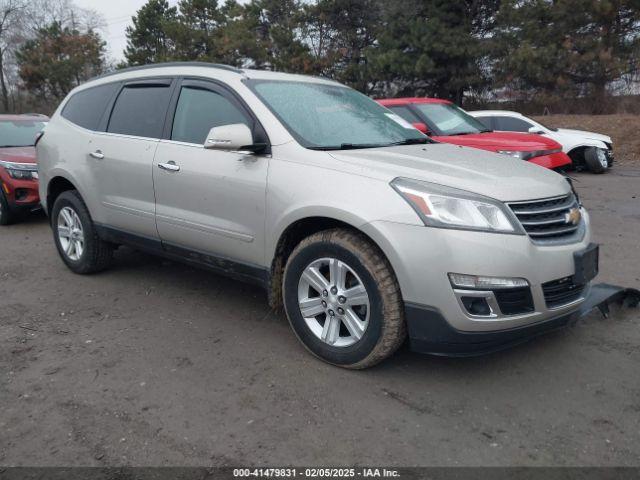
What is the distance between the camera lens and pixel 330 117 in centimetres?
399

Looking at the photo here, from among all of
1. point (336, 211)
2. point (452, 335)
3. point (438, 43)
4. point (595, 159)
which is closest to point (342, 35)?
point (438, 43)

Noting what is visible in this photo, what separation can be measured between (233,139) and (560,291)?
2.10 meters

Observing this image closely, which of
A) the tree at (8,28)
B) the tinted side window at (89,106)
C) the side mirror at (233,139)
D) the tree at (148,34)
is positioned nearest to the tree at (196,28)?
the tree at (148,34)

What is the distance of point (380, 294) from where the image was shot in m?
3.01

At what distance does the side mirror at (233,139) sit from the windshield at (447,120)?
5.14 m

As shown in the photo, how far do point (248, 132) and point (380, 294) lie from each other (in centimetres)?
133

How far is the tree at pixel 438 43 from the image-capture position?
21172mm

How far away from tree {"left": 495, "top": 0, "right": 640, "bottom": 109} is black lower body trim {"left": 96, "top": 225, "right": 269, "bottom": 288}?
703 inches

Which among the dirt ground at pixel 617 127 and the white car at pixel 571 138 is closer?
the white car at pixel 571 138

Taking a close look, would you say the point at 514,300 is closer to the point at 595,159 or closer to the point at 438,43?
the point at 595,159

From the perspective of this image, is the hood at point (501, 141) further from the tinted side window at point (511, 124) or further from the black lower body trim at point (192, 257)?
the black lower body trim at point (192, 257)

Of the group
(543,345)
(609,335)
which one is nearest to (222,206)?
(543,345)

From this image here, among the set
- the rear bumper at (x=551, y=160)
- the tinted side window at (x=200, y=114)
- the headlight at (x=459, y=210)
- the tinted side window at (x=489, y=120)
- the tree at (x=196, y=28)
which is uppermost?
the tree at (x=196, y=28)

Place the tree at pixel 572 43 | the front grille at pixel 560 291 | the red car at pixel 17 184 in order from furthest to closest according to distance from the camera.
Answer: the tree at pixel 572 43
the red car at pixel 17 184
the front grille at pixel 560 291
